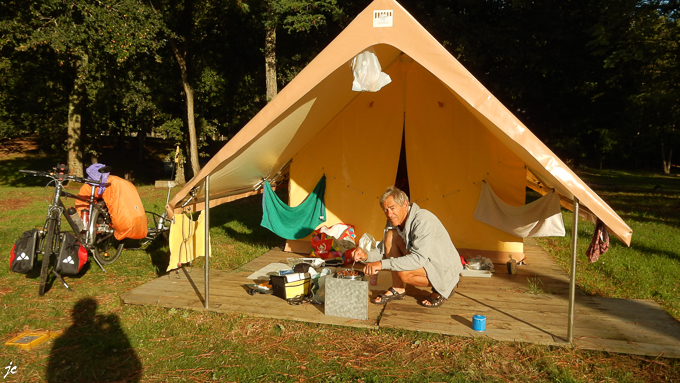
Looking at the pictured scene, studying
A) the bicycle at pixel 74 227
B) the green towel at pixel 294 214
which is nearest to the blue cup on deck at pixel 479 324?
the green towel at pixel 294 214

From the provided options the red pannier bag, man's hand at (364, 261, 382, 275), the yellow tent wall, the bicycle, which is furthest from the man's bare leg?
the bicycle

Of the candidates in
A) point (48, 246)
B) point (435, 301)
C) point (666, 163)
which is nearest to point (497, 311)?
point (435, 301)

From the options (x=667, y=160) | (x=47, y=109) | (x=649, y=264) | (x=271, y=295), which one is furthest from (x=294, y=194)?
(x=667, y=160)

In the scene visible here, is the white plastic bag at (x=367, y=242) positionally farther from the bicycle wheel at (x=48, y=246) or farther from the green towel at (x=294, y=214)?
the bicycle wheel at (x=48, y=246)

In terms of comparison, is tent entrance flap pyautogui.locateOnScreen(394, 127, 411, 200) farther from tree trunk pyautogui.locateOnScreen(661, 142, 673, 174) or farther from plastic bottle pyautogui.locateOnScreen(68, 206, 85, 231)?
tree trunk pyautogui.locateOnScreen(661, 142, 673, 174)

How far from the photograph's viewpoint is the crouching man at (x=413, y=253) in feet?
11.6

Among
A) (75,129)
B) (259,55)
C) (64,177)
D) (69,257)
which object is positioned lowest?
(69,257)

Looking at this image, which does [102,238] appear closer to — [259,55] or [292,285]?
[292,285]

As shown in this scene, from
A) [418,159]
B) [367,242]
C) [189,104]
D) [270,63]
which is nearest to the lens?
[367,242]

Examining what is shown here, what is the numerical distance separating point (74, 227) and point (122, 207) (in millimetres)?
474

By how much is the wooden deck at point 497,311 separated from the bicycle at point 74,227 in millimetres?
833

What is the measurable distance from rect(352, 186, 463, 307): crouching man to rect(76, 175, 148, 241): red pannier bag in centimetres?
253

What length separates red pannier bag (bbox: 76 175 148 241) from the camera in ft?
15.6

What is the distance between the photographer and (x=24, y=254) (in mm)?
4094
